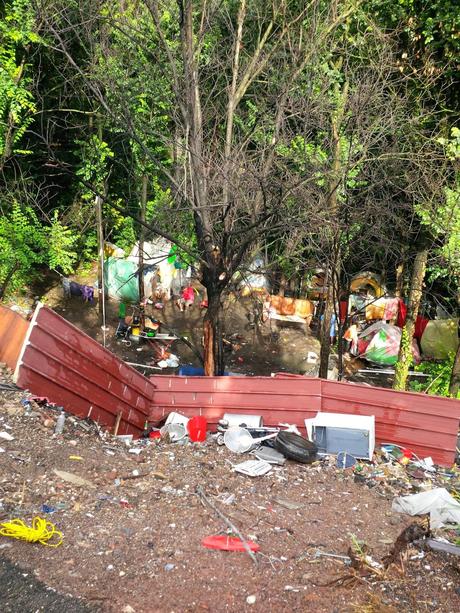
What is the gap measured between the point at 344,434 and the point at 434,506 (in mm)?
1983

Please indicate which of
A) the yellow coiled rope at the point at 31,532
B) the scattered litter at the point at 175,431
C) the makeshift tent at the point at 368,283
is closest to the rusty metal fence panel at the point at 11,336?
the scattered litter at the point at 175,431

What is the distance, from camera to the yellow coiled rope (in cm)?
432

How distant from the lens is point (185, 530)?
16.0ft

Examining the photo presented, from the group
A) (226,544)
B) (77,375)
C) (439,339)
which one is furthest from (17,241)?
(226,544)

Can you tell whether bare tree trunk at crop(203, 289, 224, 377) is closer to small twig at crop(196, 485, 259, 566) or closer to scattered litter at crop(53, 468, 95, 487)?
small twig at crop(196, 485, 259, 566)

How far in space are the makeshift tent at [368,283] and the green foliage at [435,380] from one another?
3518mm

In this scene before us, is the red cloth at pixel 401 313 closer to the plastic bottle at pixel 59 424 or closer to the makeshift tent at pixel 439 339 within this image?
the makeshift tent at pixel 439 339

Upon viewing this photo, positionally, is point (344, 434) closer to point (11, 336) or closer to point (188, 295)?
point (11, 336)

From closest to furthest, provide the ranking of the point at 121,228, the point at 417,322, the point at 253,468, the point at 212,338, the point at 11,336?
the point at 253,468
the point at 11,336
the point at 212,338
the point at 417,322
the point at 121,228

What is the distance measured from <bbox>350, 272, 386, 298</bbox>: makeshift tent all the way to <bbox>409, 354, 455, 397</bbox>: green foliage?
352cm

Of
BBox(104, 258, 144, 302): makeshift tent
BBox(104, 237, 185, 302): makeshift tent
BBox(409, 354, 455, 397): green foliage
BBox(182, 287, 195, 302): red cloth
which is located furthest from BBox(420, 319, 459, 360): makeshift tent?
BBox(104, 258, 144, 302): makeshift tent

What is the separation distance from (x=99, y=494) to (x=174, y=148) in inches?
251

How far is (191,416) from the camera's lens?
8.74 m

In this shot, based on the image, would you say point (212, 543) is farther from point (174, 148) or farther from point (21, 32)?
point (21, 32)
